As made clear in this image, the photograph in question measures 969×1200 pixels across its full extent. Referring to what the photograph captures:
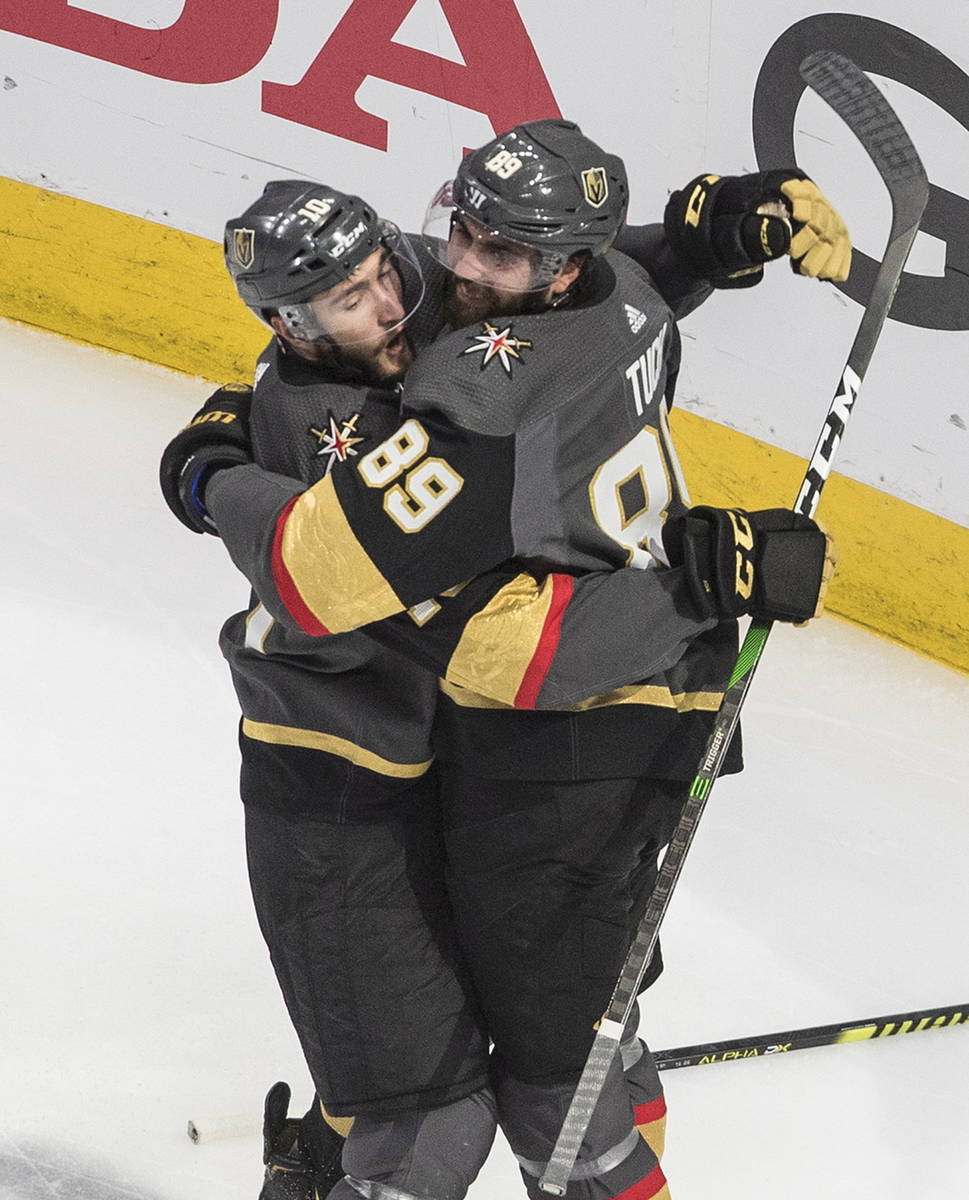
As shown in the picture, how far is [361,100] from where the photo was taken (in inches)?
127

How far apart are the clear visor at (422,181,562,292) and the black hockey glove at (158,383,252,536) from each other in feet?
0.97

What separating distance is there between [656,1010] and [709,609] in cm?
Result: 108

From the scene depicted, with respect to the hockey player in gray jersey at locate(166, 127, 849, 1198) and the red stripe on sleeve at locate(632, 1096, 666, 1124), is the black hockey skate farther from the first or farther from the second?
the red stripe on sleeve at locate(632, 1096, 666, 1124)

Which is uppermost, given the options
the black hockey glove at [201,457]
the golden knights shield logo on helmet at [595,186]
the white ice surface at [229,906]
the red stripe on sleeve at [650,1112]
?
the golden knights shield logo on helmet at [595,186]

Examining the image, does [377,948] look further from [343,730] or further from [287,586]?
[287,586]

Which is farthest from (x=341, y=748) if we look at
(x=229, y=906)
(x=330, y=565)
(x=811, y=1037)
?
(x=811, y=1037)

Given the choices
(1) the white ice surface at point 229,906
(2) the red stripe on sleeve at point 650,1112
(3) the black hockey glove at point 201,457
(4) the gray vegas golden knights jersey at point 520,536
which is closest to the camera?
(4) the gray vegas golden knights jersey at point 520,536

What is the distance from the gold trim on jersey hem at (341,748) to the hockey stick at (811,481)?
30 cm

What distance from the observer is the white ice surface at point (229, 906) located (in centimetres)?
229

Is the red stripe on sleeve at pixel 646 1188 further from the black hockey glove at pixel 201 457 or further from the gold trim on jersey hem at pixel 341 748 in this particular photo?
the black hockey glove at pixel 201 457

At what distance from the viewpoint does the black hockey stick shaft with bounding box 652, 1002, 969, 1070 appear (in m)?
2.36

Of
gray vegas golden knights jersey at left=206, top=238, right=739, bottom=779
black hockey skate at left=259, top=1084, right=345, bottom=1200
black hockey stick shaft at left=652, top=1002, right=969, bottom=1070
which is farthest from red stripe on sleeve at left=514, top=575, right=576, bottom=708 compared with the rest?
black hockey stick shaft at left=652, top=1002, right=969, bottom=1070

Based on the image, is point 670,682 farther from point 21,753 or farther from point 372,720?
point 21,753

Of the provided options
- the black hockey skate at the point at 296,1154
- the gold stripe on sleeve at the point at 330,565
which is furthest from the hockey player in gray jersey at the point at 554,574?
the black hockey skate at the point at 296,1154
